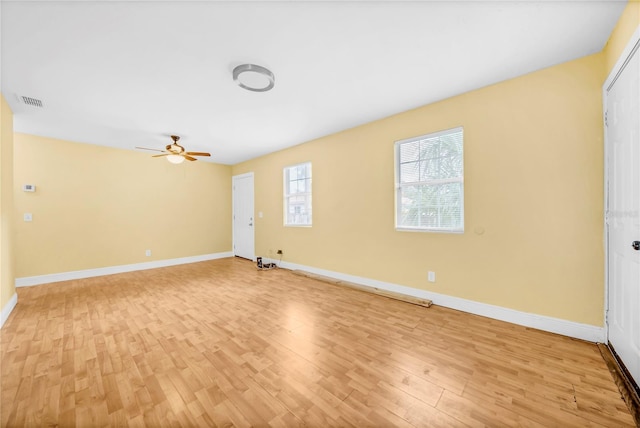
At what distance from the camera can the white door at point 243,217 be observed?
601 cm

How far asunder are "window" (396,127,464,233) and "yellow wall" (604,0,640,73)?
1.17 meters

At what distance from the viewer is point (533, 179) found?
2.35 meters

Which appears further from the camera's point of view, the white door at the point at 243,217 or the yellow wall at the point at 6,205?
the white door at the point at 243,217

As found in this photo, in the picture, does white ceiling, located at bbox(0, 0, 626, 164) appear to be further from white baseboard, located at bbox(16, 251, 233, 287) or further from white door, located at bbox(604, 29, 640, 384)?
white baseboard, located at bbox(16, 251, 233, 287)

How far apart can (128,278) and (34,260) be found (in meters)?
1.40

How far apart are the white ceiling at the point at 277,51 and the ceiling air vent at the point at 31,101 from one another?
Answer: 80 mm

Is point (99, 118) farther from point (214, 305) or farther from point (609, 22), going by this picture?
point (609, 22)

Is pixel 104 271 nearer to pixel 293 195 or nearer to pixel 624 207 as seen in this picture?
pixel 293 195

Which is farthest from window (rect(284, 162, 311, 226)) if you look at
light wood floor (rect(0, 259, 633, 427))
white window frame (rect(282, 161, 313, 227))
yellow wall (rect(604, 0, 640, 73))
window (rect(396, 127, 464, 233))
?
yellow wall (rect(604, 0, 640, 73))

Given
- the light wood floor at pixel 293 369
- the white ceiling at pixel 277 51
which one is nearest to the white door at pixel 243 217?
the white ceiling at pixel 277 51

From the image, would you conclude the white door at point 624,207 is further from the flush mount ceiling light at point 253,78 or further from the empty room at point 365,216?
the flush mount ceiling light at point 253,78

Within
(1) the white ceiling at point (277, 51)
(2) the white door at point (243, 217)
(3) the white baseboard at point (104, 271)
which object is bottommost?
(3) the white baseboard at point (104, 271)

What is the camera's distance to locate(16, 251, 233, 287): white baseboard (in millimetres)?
3941

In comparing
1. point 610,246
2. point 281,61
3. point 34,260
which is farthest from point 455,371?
point 34,260
